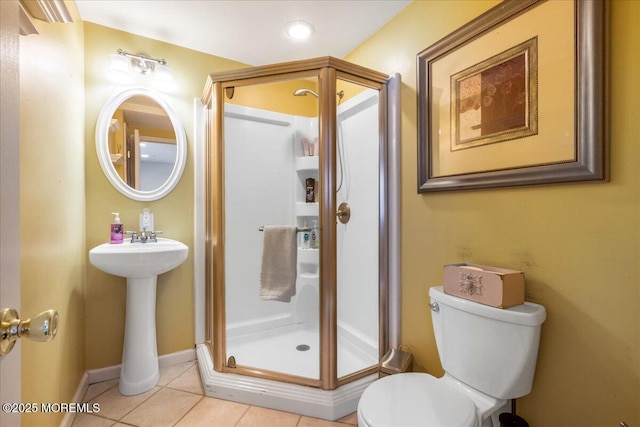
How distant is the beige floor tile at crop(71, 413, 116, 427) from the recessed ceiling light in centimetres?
240

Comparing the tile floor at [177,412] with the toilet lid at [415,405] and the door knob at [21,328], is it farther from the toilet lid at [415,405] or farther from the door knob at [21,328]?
the door knob at [21,328]

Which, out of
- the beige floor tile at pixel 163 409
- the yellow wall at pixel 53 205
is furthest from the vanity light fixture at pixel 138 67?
the beige floor tile at pixel 163 409

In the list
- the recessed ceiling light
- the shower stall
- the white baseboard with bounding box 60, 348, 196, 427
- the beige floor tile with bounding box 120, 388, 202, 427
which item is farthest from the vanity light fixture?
the beige floor tile with bounding box 120, 388, 202, 427

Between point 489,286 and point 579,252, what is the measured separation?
0.30m

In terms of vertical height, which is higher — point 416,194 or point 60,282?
point 416,194

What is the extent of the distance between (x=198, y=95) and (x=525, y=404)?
2507 mm

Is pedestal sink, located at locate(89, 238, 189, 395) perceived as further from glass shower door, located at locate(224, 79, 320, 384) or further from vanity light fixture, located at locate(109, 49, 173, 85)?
vanity light fixture, located at locate(109, 49, 173, 85)

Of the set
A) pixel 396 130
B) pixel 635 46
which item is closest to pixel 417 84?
pixel 396 130

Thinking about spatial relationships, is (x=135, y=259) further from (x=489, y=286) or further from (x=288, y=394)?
(x=489, y=286)

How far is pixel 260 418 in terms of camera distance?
149cm

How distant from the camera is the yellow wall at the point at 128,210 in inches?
72.0

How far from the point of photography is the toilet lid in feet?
3.13

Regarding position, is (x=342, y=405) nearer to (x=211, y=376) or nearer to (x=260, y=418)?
(x=260, y=418)

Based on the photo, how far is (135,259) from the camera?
5.04ft
